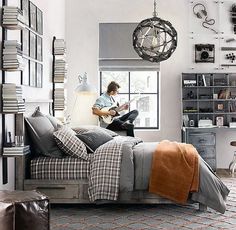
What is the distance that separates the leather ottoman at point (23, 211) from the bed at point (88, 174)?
181 cm

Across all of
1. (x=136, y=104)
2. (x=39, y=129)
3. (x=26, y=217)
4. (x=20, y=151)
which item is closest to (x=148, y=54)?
(x=136, y=104)

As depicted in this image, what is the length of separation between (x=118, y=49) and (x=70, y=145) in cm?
361

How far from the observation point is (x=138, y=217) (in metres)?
4.88

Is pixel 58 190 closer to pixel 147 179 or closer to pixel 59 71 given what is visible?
pixel 147 179

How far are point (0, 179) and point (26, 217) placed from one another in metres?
1.81

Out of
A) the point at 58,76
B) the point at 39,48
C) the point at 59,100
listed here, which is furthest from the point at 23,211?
the point at 58,76

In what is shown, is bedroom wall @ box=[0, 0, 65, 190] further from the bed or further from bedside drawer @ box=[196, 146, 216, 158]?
bedside drawer @ box=[196, 146, 216, 158]

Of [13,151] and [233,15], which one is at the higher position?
[233,15]

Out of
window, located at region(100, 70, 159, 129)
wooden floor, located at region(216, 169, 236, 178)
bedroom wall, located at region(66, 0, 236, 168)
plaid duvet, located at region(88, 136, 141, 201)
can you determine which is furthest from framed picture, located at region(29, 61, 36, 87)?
wooden floor, located at region(216, 169, 236, 178)

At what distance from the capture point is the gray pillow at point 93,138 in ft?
18.2

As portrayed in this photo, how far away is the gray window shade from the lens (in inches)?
335

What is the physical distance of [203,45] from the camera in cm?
855

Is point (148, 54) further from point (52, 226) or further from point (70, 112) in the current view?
point (52, 226)

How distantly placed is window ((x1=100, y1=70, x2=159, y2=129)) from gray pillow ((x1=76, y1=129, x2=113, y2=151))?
2.99 meters
